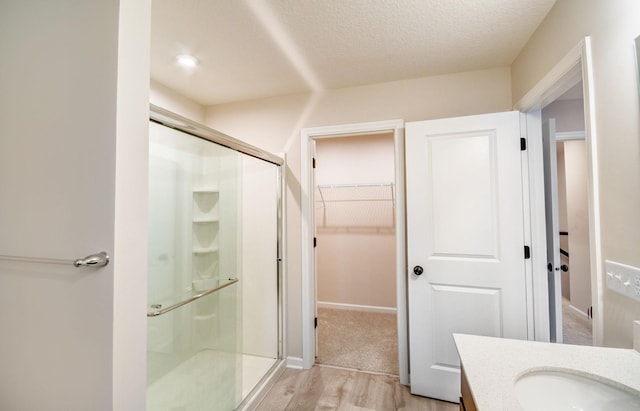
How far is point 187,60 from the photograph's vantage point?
1.92m

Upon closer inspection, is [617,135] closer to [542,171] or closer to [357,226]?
[542,171]

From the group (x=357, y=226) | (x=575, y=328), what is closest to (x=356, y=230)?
(x=357, y=226)

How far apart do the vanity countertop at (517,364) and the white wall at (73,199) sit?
3.54 feet

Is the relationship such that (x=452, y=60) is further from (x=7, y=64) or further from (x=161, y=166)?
(x=7, y=64)

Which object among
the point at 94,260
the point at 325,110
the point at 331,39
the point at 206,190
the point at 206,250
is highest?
the point at 331,39

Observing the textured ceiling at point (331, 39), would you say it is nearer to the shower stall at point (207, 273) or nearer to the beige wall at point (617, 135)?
the beige wall at point (617, 135)

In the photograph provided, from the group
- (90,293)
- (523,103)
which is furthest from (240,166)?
(523,103)

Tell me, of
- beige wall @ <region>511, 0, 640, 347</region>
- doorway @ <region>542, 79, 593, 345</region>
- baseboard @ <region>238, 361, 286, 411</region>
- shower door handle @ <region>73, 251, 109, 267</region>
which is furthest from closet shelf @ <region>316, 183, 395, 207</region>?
shower door handle @ <region>73, 251, 109, 267</region>

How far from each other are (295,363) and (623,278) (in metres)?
2.20

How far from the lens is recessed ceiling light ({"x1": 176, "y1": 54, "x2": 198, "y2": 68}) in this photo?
1871 mm

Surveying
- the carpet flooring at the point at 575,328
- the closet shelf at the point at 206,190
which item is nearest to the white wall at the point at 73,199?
the closet shelf at the point at 206,190

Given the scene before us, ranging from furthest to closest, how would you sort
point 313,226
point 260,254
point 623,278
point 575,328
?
point 575,328, point 313,226, point 260,254, point 623,278

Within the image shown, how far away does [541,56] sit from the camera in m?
1.55

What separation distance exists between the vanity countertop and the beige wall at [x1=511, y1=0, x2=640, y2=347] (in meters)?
0.16
